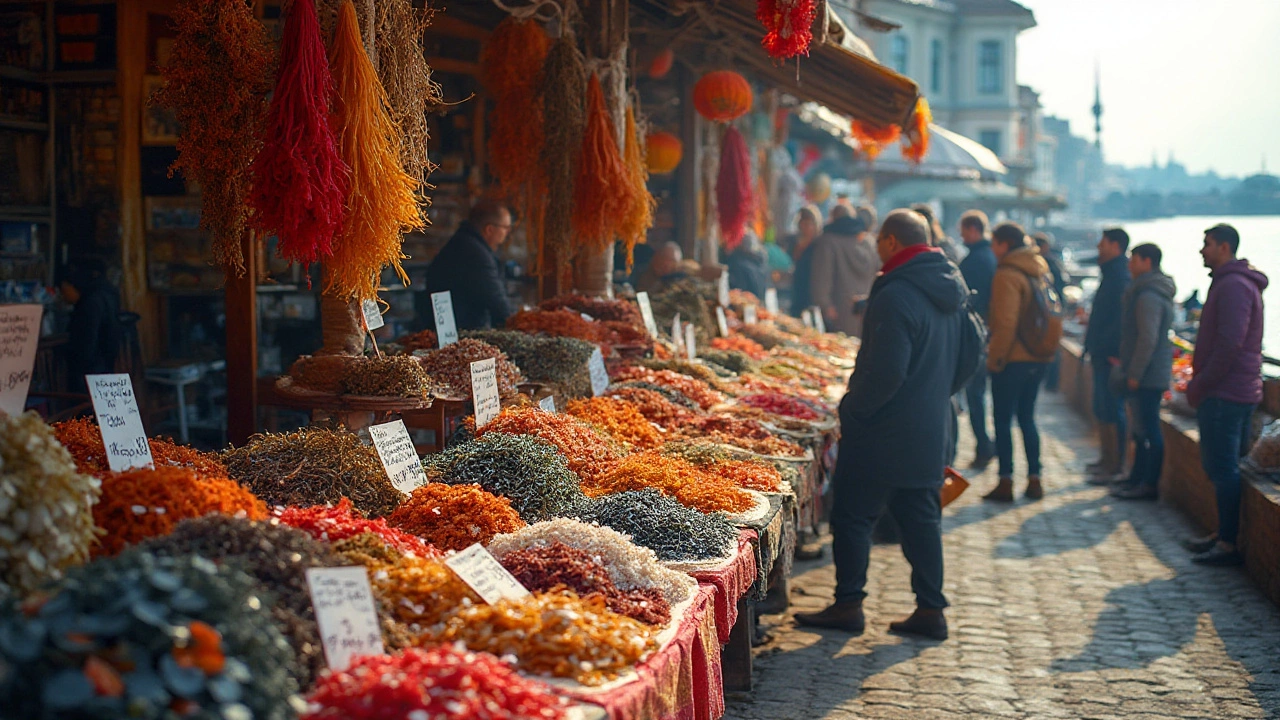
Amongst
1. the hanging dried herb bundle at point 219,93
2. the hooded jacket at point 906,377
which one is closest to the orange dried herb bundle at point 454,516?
the hanging dried herb bundle at point 219,93

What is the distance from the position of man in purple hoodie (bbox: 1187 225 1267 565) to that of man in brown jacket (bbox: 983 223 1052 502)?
5.60 ft

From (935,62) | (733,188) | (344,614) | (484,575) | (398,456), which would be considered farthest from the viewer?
(935,62)

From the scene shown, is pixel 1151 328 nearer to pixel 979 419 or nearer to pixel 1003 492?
pixel 1003 492

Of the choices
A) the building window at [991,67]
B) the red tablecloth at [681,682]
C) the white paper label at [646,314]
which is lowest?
the red tablecloth at [681,682]

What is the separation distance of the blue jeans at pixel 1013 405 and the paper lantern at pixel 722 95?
2720 millimetres

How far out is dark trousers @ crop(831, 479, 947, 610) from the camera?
4977 mm

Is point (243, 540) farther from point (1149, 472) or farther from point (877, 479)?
point (1149, 472)

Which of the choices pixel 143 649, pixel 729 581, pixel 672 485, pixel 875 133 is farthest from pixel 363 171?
pixel 875 133

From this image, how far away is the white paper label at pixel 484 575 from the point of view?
7.76ft

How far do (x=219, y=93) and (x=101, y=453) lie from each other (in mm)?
1302

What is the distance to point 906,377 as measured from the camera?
481 cm

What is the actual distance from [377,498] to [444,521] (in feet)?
0.91

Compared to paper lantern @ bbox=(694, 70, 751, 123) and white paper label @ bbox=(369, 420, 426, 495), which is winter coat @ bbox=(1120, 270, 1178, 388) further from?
white paper label @ bbox=(369, 420, 426, 495)

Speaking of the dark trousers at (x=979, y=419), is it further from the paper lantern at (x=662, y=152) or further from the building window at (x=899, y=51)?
the building window at (x=899, y=51)
